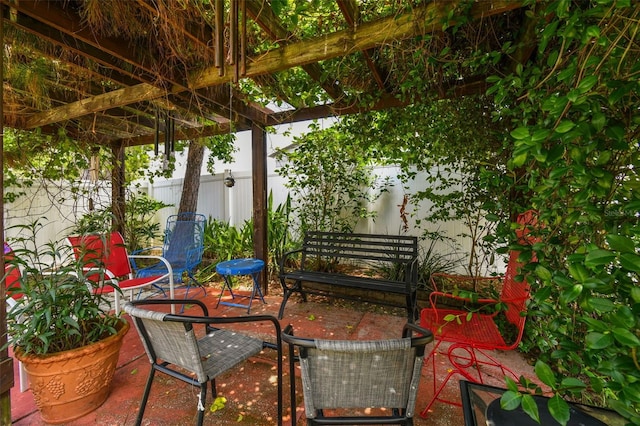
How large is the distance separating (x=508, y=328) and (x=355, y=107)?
2465mm

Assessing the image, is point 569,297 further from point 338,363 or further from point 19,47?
point 19,47

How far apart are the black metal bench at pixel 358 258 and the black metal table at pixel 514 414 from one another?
1.53 meters

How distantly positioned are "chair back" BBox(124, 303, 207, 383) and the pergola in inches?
33.9

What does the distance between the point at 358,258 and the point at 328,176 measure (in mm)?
1304

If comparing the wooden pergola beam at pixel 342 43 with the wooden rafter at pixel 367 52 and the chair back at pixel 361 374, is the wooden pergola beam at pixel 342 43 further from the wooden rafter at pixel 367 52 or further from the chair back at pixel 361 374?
the chair back at pixel 361 374

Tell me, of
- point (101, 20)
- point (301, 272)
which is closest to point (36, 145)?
point (101, 20)

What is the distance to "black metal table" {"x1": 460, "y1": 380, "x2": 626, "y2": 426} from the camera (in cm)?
79

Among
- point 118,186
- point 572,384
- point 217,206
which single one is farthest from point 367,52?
point 217,206

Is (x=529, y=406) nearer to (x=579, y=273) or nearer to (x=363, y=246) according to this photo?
(x=579, y=273)

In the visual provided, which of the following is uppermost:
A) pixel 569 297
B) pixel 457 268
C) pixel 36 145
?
pixel 36 145

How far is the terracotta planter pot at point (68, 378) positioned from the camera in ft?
4.92

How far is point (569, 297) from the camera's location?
2.20 ft

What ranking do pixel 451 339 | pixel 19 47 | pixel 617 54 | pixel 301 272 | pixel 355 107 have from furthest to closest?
pixel 301 272 < pixel 355 107 < pixel 19 47 < pixel 451 339 < pixel 617 54

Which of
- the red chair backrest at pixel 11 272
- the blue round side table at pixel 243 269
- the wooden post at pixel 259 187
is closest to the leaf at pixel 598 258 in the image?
the red chair backrest at pixel 11 272
